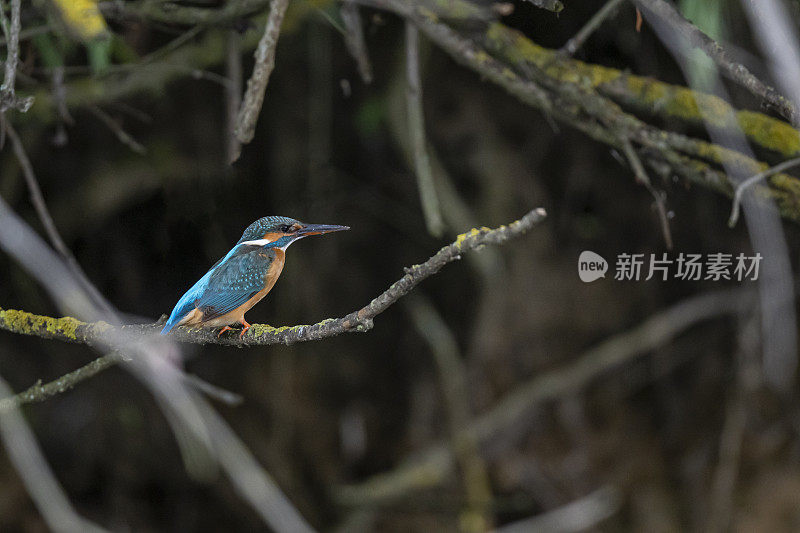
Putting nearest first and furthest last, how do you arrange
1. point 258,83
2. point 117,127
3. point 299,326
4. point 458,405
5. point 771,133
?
point 299,326 < point 258,83 < point 771,133 < point 117,127 < point 458,405

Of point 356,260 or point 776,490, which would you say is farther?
point 776,490

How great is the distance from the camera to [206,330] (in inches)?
32.6

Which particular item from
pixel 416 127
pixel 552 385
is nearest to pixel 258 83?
pixel 416 127

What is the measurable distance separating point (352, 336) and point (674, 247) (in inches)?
38.0

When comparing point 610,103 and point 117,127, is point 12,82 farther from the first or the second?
point 610,103

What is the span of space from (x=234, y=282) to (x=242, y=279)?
1cm

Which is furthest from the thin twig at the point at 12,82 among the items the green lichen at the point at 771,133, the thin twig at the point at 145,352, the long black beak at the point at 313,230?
the green lichen at the point at 771,133

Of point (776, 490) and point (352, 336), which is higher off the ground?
point (352, 336)

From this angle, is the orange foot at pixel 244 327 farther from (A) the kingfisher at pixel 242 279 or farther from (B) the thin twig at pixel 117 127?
(B) the thin twig at pixel 117 127

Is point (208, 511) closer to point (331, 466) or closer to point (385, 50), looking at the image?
point (331, 466)

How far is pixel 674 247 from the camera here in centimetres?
177

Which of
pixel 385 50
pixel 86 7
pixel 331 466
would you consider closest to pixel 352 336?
pixel 331 466

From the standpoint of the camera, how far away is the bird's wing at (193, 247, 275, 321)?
815 millimetres

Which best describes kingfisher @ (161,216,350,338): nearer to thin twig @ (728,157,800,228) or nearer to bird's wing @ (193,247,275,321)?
bird's wing @ (193,247,275,321)
